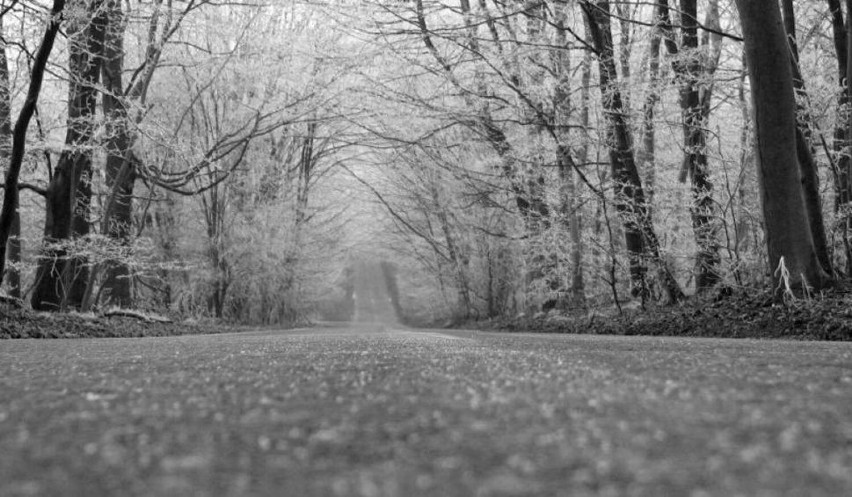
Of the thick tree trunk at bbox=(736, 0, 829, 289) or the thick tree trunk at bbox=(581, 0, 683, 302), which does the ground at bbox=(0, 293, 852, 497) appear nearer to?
the thick tree trunk at bbox=(736, 0, 829, 289)

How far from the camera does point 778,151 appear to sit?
6.30 metres

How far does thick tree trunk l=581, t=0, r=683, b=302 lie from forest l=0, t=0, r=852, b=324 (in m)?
0.07

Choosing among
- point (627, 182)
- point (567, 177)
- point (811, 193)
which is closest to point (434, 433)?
point (811, 193)

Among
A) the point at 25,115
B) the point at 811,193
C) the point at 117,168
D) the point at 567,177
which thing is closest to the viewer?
the point at 25,115

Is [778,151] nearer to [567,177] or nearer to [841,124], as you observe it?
[841,124]

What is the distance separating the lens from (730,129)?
12781 millimetres

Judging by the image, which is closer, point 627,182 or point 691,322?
point 691,322

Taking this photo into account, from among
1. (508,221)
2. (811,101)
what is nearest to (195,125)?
(508,221)

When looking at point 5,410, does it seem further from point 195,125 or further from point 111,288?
point 195,125

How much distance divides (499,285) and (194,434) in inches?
845

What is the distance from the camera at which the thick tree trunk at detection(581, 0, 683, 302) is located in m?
10.4

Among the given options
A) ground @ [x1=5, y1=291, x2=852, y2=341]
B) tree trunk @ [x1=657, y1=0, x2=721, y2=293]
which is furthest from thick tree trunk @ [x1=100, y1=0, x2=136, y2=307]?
tree trunk @ [x1=657, y1=0, x2=721, y2=293]

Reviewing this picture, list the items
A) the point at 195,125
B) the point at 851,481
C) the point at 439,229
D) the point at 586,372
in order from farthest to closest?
1. the point at 439,229
2. the point at 195,125
3. the point at 586,372
4. the point at 851,481

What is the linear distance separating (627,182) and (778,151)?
4.73 metres
